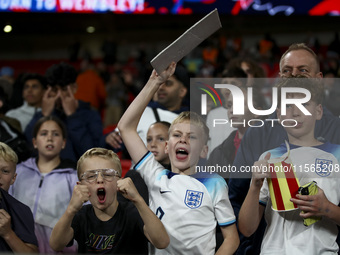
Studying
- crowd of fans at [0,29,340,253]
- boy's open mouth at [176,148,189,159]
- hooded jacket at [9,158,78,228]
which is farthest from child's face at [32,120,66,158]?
boy's open mouth at [176,148,189,159]

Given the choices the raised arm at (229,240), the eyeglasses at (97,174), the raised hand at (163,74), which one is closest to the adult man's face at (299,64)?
the raised hand at (163,74)

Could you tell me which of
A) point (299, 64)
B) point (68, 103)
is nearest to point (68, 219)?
point (299, 64)

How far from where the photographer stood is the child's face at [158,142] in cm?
342

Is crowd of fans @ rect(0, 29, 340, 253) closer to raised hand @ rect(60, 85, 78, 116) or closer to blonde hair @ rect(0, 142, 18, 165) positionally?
raised hand @ rect(60, 85, 78, 116)

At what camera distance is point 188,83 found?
4410mm

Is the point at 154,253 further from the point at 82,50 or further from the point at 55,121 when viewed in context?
the point at 82,50

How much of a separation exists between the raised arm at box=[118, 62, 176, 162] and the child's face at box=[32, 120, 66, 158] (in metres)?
1.07

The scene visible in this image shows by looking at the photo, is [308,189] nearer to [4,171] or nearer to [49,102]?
[4,171]

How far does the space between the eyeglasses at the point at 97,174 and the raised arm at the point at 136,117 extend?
15cm

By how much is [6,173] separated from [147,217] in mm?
1041

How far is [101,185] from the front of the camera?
2871mm

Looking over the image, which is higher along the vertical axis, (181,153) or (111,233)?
(181,153)

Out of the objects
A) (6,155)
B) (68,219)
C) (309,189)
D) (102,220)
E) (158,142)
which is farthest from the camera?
(158,142)

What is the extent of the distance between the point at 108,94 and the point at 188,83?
5500mm
